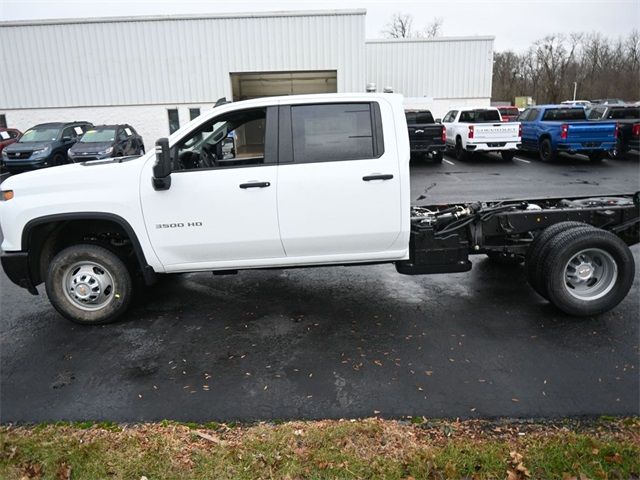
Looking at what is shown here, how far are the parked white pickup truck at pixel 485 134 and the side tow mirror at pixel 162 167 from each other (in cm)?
1523

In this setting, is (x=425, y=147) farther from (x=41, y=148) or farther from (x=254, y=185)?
(x=254, y=185)

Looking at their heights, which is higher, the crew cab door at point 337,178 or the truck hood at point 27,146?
the crew cab door at point 337,178

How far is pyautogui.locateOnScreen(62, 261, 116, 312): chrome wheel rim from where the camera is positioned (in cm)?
498

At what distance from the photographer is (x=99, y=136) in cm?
1809


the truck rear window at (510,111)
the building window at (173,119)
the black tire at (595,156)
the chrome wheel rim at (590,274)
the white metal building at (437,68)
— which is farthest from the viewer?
the white metal building at (437,68)

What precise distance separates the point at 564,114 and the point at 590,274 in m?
15.2

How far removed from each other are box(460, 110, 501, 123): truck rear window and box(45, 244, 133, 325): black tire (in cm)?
1698

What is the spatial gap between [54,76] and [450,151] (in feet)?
61.5

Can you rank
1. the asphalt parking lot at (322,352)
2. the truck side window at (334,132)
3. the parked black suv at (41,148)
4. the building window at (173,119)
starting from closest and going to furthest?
the asphalt parking lot at (322,352), the truck side window at (334,132), the parked black suv at (41,148), the building window at (173,119)

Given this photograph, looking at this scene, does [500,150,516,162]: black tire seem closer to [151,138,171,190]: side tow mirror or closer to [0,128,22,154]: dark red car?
[151,138,171,190]: side tow mirror

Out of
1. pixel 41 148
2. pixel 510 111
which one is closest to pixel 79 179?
pixel 41 148

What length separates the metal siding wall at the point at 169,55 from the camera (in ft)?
79.2

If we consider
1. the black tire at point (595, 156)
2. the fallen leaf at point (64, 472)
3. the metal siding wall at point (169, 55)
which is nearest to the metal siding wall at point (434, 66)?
the metal siding wall at point (169, 55)

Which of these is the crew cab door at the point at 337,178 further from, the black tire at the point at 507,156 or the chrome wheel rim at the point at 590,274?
the black tire at the point at 507,156
